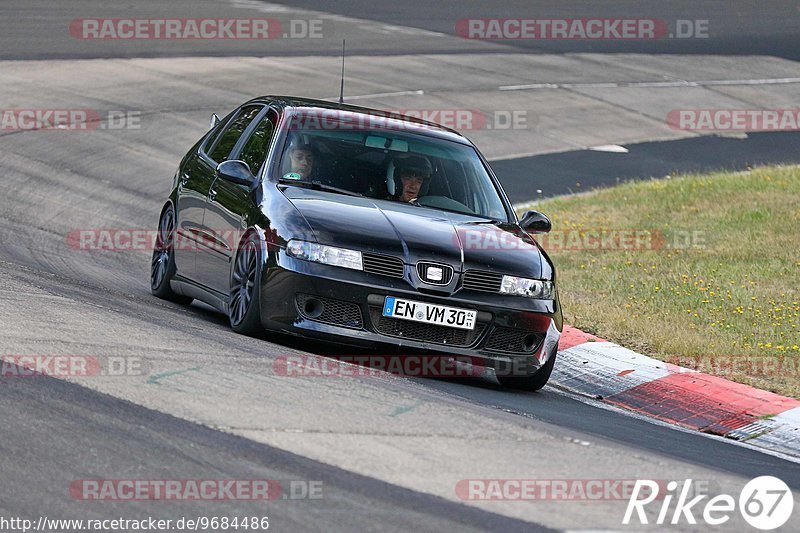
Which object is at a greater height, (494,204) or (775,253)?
(494,204)

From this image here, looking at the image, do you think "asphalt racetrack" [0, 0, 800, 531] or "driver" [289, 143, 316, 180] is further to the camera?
"driver" [289, 143, 316, 180]

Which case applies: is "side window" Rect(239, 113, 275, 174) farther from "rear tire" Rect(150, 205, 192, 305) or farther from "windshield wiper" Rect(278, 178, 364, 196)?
"rear tire" Rect(150, 205, 192, 305)

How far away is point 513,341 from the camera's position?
354 inches

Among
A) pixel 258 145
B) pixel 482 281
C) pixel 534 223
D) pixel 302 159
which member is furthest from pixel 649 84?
pixel 482 281

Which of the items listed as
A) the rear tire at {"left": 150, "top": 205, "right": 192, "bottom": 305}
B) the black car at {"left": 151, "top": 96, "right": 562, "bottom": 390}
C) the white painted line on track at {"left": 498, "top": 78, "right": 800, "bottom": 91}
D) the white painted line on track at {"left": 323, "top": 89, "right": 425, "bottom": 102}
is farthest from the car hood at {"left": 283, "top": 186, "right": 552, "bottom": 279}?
the white painted line on track at {"left": 498, "top": 78, "right": 800, "bottom": 91}

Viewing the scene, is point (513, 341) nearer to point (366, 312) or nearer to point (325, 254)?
point (366, 312)

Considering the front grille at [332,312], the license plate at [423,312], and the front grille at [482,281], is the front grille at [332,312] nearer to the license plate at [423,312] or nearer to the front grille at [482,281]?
the license plate at [423,312]

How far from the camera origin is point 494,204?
33.4 feet

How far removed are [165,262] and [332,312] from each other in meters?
2.86

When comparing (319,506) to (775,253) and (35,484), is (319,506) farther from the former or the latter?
(775,253)

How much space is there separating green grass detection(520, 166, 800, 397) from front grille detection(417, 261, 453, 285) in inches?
94.0

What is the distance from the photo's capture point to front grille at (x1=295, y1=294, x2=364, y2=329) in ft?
28.2

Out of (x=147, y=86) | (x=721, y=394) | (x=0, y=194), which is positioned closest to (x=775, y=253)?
(x=721, y=394)

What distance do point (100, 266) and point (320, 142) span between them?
3.48 meters
